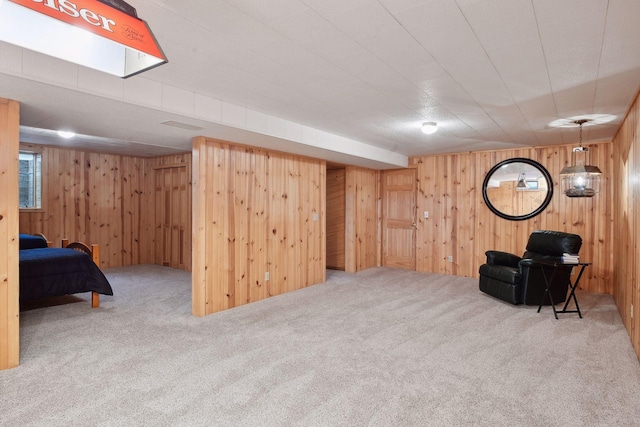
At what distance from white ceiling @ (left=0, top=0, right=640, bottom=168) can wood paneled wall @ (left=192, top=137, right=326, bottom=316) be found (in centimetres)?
48

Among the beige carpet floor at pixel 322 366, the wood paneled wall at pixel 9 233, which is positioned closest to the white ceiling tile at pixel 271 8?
the wood paneled wall at pixel 9 233

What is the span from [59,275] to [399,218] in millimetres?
5754

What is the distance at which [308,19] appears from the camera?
2.00 m

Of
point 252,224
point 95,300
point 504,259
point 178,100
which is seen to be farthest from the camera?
point 504,259

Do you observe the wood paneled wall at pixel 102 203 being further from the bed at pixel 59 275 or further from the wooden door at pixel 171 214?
the bed at pixel 59 275

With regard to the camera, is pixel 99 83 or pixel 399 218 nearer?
pixel 99 83

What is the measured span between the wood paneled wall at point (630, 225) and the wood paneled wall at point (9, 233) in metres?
5.07

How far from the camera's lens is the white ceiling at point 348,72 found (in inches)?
77.0

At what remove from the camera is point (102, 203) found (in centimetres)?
744

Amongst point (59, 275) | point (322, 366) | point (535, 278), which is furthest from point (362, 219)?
point (59, 275)

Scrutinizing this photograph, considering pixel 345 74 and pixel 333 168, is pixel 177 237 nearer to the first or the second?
pixel 333 168

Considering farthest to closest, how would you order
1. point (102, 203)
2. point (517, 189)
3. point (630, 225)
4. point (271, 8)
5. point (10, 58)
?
point (102, 203), point (517, 189), point (630, 225), point (10, 58), point (271, 8)

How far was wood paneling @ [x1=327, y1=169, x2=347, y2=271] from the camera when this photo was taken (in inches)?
286

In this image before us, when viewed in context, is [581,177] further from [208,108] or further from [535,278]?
[208,108]
